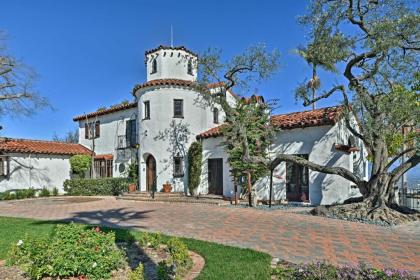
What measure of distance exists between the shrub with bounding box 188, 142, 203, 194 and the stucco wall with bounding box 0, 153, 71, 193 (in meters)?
11.4

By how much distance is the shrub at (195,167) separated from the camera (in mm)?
19766

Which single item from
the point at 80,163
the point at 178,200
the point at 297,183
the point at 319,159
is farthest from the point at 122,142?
the point at 319,159

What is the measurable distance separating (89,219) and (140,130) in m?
11.0

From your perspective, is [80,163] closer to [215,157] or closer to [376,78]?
[215,157]

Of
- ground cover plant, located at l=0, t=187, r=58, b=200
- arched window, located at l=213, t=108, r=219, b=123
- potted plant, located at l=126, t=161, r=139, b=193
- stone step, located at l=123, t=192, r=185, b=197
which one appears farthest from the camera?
arched window, located at l=213, t=108, r=219, b=123

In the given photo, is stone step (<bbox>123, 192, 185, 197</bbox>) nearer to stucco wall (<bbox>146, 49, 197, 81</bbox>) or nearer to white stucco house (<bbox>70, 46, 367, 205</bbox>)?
white stucco house (<bbox>70, 46, 367, 205</bbox>)

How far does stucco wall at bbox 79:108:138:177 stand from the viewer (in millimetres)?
24266

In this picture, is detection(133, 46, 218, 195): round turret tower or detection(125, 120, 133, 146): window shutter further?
detection(125, 120, 133, 146): window shutter

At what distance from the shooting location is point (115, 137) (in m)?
25.3

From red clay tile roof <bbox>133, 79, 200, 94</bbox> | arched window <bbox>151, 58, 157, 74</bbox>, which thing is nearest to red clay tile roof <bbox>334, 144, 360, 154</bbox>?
red clay tile roof <bbox>133, 79, 200, 94</bbox>

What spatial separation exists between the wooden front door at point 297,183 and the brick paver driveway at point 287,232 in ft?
10.2

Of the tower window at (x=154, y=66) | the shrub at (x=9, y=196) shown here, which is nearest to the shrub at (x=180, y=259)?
the tower window at (x=154, y=66)

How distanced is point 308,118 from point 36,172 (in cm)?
1945

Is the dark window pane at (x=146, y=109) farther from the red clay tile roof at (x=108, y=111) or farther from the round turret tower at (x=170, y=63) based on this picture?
the red clay tile roof at (x=108, y=111)
